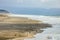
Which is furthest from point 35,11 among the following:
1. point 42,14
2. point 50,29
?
point 50,29

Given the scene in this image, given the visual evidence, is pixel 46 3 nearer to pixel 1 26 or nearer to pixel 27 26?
pixel 27 26

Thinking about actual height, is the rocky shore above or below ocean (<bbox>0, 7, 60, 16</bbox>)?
below

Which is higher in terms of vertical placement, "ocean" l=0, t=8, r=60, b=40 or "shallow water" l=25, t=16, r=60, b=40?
"ocean" l=0, t=8, r=60, b=40

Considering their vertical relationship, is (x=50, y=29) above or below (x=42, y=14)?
below

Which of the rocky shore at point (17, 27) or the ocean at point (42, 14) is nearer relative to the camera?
the rocky shore at point (17, 27)

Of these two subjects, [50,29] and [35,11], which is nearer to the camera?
[50,29]

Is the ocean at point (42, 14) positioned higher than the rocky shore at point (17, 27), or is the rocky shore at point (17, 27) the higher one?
the ocean at point (42, 14)

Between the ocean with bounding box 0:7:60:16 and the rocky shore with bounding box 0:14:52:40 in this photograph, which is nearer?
the rocky shore with bounding box 0:14:52:40

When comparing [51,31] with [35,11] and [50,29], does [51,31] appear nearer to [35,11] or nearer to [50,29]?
[50,29]

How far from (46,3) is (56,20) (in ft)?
0.69

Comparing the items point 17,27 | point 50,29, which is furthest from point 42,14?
point 17,27

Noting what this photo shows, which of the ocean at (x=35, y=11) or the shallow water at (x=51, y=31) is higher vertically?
the ocean at (x=35, y=11)

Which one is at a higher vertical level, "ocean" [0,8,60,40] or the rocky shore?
"ocean" [0,8,60,40]

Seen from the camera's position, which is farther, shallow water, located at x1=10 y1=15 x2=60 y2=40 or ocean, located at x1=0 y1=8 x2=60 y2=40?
ocean, located at x1=0 y1=8 x2=60 y2=40
